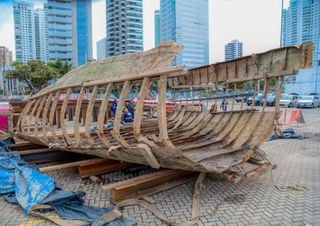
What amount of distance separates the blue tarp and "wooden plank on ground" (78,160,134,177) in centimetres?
101

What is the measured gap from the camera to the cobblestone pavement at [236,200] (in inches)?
153

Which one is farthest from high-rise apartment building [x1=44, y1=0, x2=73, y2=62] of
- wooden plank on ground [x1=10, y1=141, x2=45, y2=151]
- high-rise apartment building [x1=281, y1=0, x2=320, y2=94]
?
wooden plank on ground [x1=10, y1=141, x2=45, y2=151]

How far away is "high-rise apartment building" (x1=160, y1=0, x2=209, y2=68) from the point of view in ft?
133

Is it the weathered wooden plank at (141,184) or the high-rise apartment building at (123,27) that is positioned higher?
the high-rise apartment building at (123,27)

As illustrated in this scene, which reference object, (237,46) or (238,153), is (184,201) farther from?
(237,46)

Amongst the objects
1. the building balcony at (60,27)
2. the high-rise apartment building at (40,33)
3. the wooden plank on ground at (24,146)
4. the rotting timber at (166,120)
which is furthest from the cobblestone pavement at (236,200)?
the high-rise apartment building at (40,33)

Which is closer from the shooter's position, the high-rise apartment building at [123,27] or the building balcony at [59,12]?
the high-rise apartment building at [123,27]

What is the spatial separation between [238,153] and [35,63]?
31615mm

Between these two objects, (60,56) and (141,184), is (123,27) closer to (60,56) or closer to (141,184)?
(60,56)

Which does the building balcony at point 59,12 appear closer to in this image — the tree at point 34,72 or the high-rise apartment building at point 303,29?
the tree at point 34,72

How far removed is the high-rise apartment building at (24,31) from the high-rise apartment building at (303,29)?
256 feet

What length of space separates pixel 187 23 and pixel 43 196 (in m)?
51.1

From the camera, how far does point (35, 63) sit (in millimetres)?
31578

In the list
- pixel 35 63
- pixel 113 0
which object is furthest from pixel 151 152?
pixel 113 0
